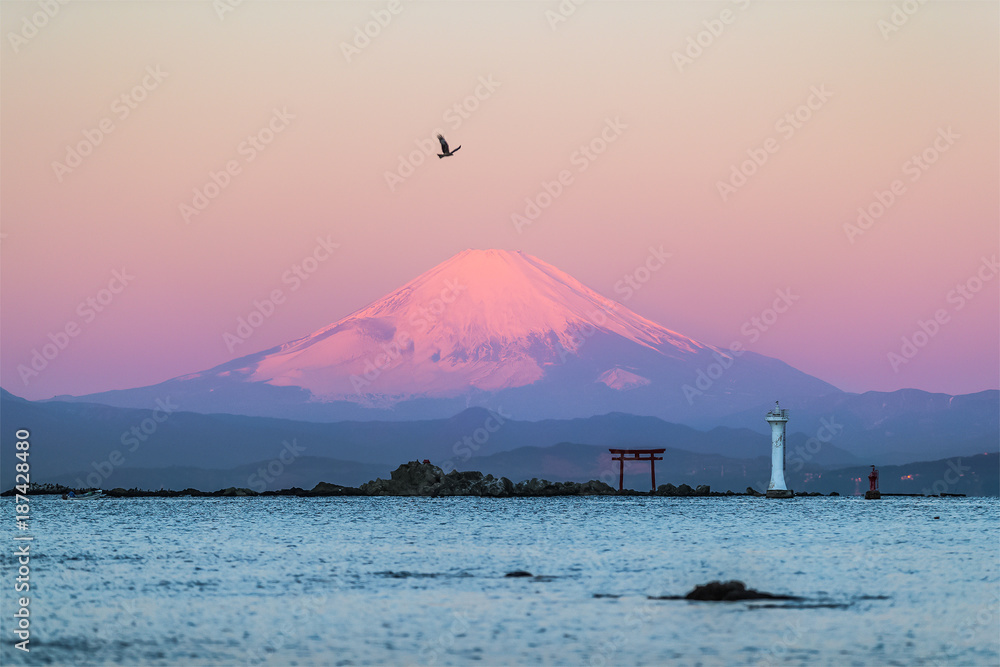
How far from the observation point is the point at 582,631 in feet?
124

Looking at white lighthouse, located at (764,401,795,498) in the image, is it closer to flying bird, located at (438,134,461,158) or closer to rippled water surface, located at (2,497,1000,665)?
rippled water surface, located at (2,497,1000,665)

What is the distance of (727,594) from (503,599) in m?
7.55

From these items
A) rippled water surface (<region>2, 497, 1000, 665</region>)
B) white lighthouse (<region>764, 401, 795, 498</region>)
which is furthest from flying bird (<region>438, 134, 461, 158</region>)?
white lighthouse (<region>764, 401, 795, 498</region>)

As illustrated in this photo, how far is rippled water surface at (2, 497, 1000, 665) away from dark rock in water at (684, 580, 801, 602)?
3.48 feet

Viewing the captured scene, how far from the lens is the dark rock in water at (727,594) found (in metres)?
44.5

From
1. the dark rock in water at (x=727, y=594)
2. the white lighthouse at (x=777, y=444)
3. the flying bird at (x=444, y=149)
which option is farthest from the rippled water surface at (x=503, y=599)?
the white lighthouse at (x=777, y=444)

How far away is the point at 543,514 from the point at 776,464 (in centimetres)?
4823

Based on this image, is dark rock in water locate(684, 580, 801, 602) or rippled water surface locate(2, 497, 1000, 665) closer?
rippled water surface locate(2, 497, 1000, 665)

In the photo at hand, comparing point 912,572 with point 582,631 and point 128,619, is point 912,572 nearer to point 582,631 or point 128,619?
point 582,631

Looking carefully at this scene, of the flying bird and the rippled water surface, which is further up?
the flying bird

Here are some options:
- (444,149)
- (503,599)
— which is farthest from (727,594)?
(444,149)

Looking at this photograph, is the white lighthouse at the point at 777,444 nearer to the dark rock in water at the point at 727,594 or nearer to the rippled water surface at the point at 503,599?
the rippled water surface at the point at 503,599

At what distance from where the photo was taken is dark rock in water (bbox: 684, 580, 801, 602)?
146 ft

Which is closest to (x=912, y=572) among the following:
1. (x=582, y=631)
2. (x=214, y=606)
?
(x=582, y=631)
